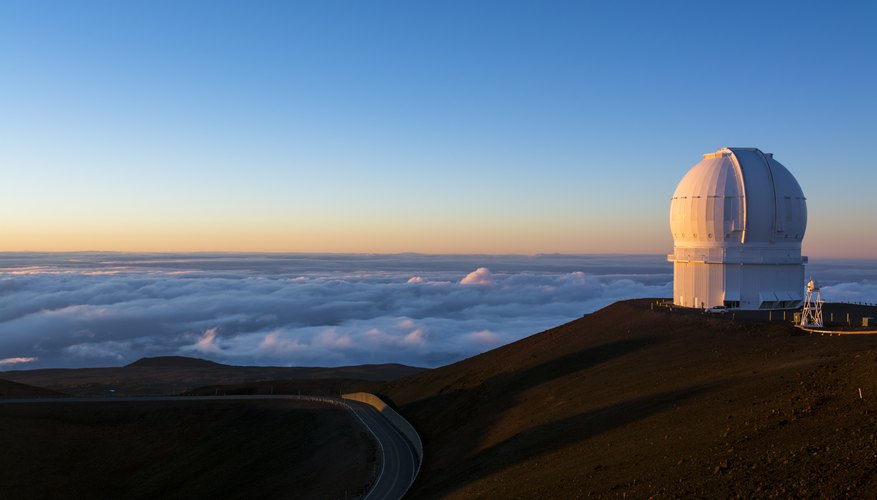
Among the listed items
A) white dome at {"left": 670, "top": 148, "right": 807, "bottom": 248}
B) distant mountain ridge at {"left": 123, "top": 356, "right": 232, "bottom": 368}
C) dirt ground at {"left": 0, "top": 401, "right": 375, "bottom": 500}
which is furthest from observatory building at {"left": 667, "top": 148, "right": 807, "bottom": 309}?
distant mountain ridge at {"left": 123, "top": 356, "right": 232, "bottom": 368}

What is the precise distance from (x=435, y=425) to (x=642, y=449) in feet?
64.8

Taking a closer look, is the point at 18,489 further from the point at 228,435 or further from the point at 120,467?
the point at 228,435

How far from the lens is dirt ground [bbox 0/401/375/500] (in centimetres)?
3491

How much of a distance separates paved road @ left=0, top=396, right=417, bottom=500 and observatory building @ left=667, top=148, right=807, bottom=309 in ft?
72.6

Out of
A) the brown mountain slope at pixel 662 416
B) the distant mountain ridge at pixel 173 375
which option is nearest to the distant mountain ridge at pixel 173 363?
the distant mountain ridge at pixel 173 375

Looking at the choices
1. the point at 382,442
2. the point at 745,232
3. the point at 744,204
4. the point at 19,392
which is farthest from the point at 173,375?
the point at 744,204

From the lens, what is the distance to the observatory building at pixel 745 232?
142 ft

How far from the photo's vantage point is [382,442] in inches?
1463

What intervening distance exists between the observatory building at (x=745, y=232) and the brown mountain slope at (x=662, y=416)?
5090 millimetres

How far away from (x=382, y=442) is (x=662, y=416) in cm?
1805

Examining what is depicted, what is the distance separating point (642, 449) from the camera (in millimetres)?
20125

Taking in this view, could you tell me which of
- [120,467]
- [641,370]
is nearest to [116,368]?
[120,467]

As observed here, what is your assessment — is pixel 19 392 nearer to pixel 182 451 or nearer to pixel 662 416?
pixel 182 451

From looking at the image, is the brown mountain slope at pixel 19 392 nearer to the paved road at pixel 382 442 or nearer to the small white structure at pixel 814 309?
the paved road at pixel 382 442
